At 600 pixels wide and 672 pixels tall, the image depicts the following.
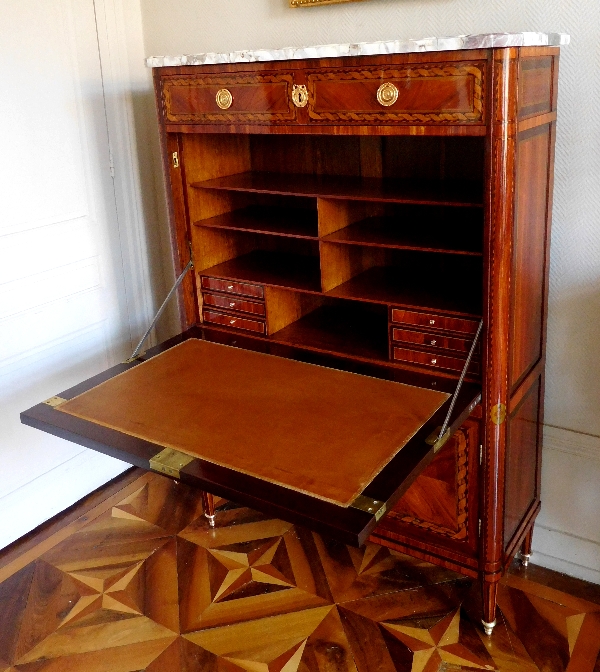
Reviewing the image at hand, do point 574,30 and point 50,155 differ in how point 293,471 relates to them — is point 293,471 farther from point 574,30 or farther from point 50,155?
point 50,155

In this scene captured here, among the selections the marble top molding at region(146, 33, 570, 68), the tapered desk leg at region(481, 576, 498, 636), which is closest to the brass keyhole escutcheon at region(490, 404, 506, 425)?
the tapered desk leg at region(481, 576, 498, 636)

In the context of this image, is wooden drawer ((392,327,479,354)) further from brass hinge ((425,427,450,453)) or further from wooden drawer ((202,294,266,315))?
wooden drawer ((202,294,266,315))

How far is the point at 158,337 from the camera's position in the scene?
2186mm

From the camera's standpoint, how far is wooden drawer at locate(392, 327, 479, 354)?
130 centimetres

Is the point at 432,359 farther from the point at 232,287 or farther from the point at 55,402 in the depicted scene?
the point at 55,402

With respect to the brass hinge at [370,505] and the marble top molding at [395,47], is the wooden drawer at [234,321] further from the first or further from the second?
the brass hinge at [370,505]

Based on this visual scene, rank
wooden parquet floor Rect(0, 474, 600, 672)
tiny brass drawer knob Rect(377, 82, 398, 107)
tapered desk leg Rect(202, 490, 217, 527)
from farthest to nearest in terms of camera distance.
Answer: tapered desk leg Rect(202, 490, 217, 527), wooden parquet floor Rect(0, 474, 600, 672), tiny brass drawer knob Rect(377, 82, 398, 107)

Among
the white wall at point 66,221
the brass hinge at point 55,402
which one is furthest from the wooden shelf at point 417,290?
the white wall at point 66,221

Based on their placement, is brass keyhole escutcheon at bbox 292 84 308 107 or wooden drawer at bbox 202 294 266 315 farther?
wooden drawer at bbox 202 294 266 315

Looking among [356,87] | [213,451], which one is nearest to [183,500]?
[213,451]

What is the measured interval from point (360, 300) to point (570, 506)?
0.69m

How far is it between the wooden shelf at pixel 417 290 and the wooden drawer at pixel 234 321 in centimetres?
21

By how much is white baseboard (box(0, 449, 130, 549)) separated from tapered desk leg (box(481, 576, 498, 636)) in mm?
1151

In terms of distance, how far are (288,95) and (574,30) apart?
541 millimetres
